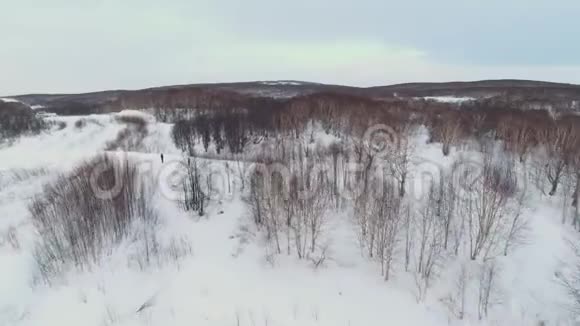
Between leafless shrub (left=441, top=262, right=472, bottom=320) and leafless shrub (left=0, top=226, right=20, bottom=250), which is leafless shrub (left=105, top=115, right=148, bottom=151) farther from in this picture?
leafless shrub (left=441, top=262, right=472, bottom=320)

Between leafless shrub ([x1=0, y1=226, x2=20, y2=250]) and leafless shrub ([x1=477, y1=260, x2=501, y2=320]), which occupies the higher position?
leafless shrub ([x1=0, y1=226, x2=20, y2=250])

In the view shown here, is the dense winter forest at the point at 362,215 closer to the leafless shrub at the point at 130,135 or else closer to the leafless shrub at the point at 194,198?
the leafless shrub at the point at 194,198

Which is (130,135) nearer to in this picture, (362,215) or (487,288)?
(362,215)

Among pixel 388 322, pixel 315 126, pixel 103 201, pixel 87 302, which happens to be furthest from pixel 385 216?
pixel 315 126

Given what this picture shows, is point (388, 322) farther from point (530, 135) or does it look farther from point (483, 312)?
point (530, 135)

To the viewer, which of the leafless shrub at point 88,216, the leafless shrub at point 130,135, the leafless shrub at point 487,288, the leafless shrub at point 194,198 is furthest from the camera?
the leafless shrub at point 130,135

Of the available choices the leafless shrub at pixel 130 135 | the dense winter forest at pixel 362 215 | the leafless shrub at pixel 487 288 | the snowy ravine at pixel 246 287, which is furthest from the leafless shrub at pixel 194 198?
the leafless shrub at pixel 130 135

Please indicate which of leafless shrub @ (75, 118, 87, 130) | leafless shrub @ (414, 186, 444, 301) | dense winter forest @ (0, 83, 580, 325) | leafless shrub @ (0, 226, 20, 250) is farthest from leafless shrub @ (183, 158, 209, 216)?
leafless shrub @ (75, 118, 87, 130)

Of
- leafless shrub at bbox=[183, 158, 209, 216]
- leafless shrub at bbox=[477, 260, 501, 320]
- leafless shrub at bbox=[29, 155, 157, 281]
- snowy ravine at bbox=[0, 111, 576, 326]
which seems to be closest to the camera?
snowy ravine at bbox=[0, 111, 576, 326]
